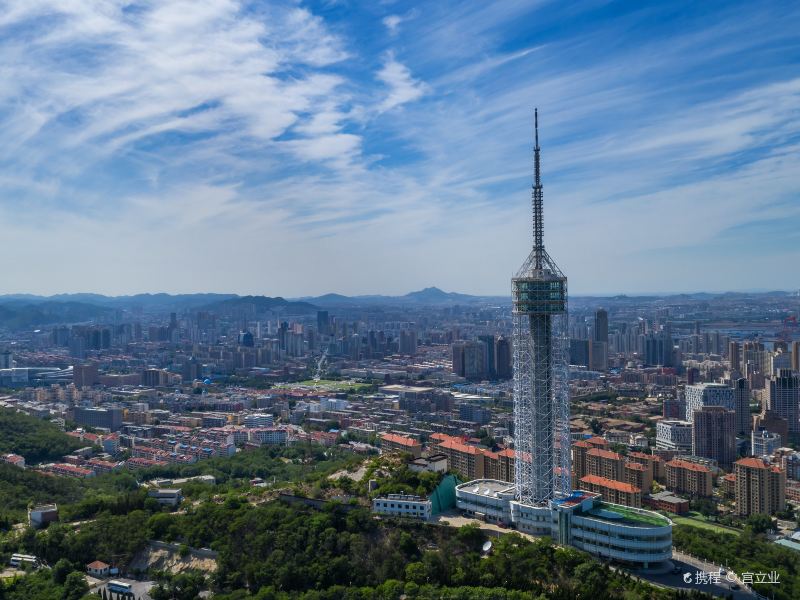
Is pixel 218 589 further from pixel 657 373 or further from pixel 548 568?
pixel 657 373

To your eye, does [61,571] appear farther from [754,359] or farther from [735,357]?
[735,357]

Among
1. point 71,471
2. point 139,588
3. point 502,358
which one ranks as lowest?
point 71,471

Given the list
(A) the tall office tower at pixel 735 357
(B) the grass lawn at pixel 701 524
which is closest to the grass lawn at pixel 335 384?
(A) the tall office tower at pixel 735 357

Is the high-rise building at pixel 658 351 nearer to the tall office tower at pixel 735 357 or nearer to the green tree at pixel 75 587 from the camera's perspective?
the tall office tower at pixel 735 357

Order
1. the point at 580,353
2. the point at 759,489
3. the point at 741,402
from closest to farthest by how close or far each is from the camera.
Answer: the point at 759,489, the point at 741,402, the point at 580,353

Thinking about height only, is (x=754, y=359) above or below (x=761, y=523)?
above

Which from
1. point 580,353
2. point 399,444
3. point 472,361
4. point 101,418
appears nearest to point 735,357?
point 580,353
